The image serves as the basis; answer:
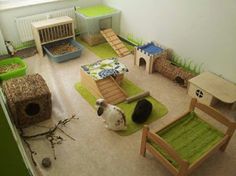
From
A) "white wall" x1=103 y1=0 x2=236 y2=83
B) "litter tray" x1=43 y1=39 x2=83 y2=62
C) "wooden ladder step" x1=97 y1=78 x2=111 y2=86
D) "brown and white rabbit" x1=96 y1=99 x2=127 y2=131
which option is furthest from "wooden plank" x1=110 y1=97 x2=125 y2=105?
"litter tray" x1=43 y1=39 x2=83 y2=62

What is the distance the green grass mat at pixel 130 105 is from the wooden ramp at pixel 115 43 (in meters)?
0.76

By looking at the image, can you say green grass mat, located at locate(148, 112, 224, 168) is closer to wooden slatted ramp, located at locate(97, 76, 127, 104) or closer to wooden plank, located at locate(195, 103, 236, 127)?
wooden plank, located at locate(195, 103, 236, 127)

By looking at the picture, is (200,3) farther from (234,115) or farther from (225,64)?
(234,115)

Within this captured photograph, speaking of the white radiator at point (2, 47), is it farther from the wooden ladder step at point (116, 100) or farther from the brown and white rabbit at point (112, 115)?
the brown and white rabbit at point (112, 115)

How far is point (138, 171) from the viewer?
1890mm

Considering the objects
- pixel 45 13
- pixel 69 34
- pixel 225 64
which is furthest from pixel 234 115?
pixel 45 13

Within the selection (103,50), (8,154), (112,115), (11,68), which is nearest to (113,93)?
(112,115)

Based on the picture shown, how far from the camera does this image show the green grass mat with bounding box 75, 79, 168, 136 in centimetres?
229

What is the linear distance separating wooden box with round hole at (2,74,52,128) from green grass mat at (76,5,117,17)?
1.77m

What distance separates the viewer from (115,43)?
3660mm

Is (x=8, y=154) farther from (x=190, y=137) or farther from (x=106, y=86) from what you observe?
(x=106, y=86)

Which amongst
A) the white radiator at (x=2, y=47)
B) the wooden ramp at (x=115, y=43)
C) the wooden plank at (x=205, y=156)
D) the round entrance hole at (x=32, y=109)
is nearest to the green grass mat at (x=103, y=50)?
the wooden ramp at (x=115, y=43)

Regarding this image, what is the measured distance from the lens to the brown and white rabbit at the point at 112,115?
84.0 inches

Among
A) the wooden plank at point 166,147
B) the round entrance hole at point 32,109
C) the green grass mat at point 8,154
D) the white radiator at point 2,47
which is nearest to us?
the green grass mat at point 8,154
